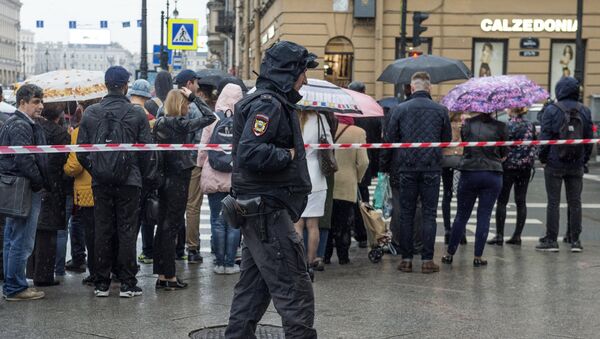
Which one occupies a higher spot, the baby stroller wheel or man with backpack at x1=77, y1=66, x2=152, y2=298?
man with backpack at x1=77, y1=66, x2=152, y2=298

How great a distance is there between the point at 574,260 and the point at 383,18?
2087 centimetres

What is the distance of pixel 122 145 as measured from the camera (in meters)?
8.19

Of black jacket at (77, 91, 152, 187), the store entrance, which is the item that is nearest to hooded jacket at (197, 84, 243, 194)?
black jacket at (77, 91, 152, 187)

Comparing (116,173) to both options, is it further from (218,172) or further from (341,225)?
(341,225)

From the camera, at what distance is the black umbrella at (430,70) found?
41.3 feet

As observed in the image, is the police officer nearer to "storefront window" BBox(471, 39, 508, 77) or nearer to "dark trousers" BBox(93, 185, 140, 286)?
"dark trousers" BBox(93, 185, 140, 286)

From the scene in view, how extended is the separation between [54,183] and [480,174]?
166 inches

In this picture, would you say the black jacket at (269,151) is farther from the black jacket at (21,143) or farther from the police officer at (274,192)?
the black jacket at (21,143)

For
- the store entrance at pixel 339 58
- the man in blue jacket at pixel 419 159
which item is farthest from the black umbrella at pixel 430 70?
the store entrance at pixel 339 58

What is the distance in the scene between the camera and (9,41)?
18012 centimetres

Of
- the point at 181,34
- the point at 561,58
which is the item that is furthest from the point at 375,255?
the point at 561,58

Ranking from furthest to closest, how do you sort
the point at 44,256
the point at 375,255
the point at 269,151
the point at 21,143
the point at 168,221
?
the point at 375,255, the point at 44,256, the point at 168,221, the point at 21,143, the point at 269,151

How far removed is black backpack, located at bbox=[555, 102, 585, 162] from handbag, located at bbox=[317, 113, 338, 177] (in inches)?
127

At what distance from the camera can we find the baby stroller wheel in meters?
10.5
